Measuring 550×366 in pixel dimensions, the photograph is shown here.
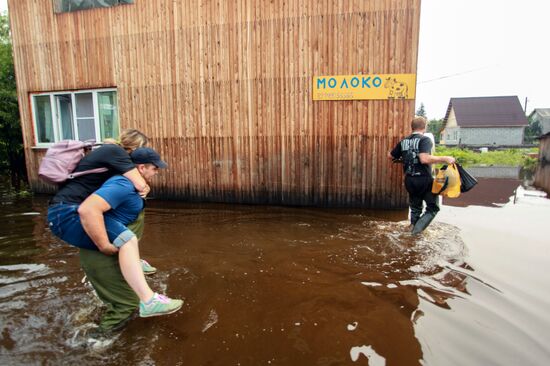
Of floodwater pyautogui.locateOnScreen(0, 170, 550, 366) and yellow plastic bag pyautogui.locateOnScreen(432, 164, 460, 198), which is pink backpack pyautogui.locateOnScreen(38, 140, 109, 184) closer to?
floodwater pyautogui.locateOnScreen(0, 170, 550, 366)

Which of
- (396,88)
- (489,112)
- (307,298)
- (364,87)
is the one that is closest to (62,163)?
(307,298)

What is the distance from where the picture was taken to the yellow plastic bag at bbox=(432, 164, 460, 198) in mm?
4453

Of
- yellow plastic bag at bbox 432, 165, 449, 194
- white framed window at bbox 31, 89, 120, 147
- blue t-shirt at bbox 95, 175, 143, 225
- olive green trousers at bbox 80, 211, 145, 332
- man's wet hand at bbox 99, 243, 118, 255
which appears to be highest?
white framed window at bbox 31, 89, 120, 147

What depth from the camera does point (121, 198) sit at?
2.31 m

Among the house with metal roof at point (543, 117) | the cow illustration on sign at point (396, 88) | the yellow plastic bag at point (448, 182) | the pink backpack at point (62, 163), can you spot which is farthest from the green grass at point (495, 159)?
the house with metal roof at point (543, 117)

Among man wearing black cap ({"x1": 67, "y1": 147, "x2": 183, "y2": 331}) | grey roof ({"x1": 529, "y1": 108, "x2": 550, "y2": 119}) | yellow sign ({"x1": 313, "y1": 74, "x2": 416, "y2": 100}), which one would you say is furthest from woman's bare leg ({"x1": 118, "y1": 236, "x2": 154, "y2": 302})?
grey roof ({"x1": 529, "y1": 108, "x2": 550, "y2": 119})

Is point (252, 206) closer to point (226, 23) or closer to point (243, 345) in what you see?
point (226, 23)

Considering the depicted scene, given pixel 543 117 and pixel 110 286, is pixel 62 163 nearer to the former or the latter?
pixel 110 286

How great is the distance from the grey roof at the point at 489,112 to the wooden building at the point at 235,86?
1474 inches

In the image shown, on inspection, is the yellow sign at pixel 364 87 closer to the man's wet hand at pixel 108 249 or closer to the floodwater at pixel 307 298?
the floodwater at pixel 307 298

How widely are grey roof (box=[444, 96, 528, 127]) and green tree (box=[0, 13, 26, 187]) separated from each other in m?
40.8

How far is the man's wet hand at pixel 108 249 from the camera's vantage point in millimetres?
2254

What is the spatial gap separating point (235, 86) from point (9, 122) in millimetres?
7388

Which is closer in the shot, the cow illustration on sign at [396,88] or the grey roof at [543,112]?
the cow illustration on sign at [396,88]
